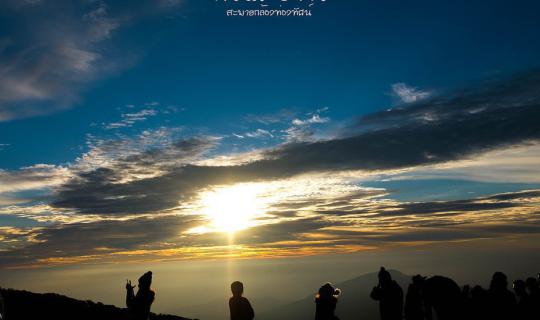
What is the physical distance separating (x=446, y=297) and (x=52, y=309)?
25650mm

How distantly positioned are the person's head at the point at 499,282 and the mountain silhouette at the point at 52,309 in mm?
19850

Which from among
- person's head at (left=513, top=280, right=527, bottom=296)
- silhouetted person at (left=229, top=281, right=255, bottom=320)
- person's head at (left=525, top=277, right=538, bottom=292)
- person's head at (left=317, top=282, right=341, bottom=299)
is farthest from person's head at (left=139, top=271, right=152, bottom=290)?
person's head at (left=513, top=280, right=527, bottom=296)

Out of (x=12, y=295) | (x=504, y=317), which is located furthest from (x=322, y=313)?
(x=12, y=295)

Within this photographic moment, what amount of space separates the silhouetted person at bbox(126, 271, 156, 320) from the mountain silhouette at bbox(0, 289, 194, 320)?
14.7 meters

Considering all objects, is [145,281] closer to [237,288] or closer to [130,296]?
[130,296]

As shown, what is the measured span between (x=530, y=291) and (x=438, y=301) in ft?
24.0

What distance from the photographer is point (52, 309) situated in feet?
78.9

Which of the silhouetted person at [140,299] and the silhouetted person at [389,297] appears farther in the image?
the silhouetted person at [389,297]

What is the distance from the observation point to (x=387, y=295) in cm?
1222

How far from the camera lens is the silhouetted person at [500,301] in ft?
→ 24.1

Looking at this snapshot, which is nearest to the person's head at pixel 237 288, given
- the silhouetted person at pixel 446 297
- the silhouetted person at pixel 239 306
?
the silhouetted person at pixel 239 306

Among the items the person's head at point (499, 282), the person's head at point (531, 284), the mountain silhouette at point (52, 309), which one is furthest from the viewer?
the mountain silhouette at point (52, 309)

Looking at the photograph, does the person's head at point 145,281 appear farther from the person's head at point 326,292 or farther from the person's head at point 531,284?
the person's head at point 531,284

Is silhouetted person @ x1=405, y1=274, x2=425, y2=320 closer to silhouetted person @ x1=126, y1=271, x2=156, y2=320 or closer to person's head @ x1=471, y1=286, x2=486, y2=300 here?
person's head @ x1=471, y1=286, x2=486, y2=300
